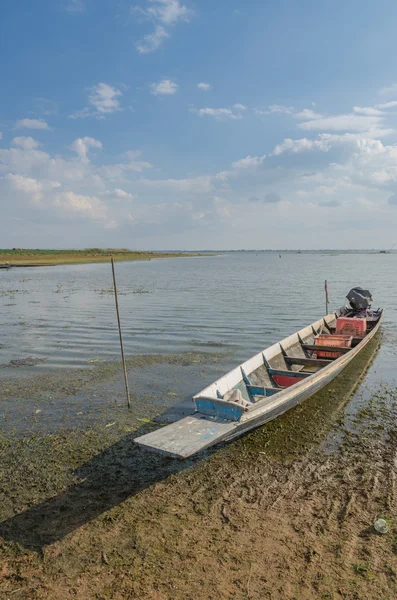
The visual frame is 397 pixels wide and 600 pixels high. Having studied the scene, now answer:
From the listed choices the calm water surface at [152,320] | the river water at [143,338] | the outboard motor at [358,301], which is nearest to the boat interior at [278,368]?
the river water at [143,338]

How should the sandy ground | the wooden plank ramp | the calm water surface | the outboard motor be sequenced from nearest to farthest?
the sandy ground < the wooden plank ramp < the calm water surface < the outboard motor

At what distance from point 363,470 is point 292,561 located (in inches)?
105

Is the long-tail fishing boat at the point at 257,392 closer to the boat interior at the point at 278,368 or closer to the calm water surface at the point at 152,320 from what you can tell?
the boat interior at the point at 278,368

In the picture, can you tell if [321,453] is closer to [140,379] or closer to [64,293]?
[140,379]

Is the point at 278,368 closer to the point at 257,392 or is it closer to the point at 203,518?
the point at 257,392

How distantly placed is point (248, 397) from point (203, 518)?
406 centimetres

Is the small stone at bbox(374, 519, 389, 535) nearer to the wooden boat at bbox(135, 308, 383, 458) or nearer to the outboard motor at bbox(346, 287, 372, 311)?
the wooden boat at bbox(135, 308, 383, 458)

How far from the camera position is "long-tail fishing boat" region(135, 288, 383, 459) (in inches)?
245

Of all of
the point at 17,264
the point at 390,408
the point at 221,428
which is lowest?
the point at 390,408

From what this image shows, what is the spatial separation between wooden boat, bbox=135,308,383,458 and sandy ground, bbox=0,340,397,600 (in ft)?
2.58

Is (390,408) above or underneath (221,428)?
underneath

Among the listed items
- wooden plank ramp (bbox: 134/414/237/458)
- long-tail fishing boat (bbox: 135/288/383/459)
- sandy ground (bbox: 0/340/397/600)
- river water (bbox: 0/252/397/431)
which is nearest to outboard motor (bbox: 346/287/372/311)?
river water (bbox: 0/252/397/431)

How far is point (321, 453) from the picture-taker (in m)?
7.43

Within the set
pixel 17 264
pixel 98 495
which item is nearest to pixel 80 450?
pixel 98 495
